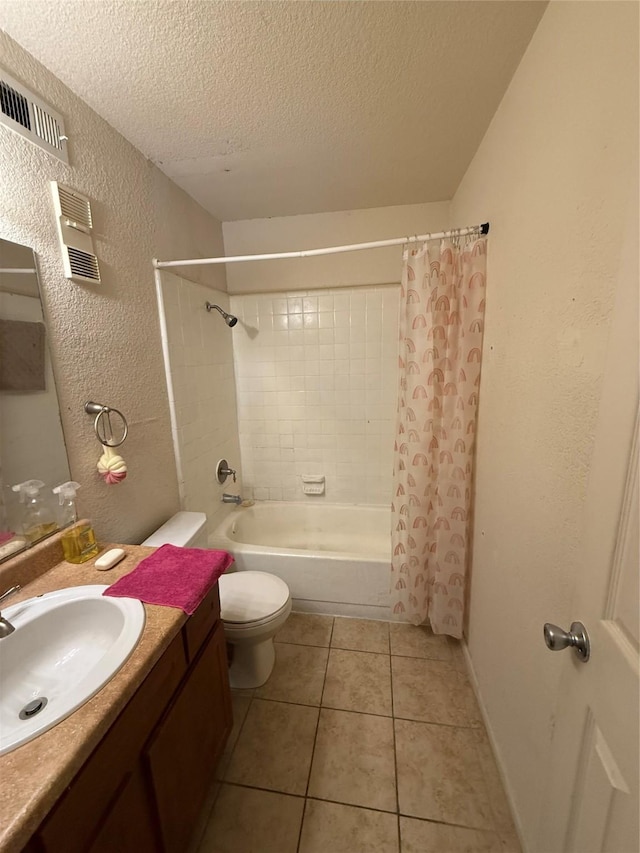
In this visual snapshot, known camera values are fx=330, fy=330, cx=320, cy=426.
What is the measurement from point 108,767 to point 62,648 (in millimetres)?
348

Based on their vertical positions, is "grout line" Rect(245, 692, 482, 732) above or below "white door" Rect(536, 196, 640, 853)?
below

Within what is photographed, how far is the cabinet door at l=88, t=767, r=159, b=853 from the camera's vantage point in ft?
2.10

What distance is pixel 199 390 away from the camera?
6.35 ft

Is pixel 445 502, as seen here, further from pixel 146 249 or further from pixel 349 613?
pixel 146 249

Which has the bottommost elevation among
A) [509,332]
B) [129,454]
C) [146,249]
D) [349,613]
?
[349,613]

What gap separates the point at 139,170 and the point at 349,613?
8.03 ft

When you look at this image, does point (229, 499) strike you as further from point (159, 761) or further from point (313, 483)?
point (159, 761)

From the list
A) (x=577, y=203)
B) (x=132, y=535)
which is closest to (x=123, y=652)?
(x=132, y=535)

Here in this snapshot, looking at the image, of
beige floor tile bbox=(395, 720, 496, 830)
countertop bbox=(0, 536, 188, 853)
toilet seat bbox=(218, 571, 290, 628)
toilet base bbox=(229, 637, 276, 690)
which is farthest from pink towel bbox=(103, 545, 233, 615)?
beige floor tile bbox=(395, 720, 496, 830)

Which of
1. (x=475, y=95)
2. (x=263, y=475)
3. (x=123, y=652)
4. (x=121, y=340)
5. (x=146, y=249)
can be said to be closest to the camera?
(x=123, y=652)

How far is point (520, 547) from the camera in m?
1.02

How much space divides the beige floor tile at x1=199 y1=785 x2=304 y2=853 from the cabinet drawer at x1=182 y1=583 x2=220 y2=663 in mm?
634

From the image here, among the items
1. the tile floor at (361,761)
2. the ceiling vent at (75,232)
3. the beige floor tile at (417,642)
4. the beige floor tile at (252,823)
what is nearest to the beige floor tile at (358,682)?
the tile floor at (361,761)

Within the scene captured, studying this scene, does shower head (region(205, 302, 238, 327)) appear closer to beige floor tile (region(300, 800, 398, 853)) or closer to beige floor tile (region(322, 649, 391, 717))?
beige floor tile (region(322, 649, 391, 717))
